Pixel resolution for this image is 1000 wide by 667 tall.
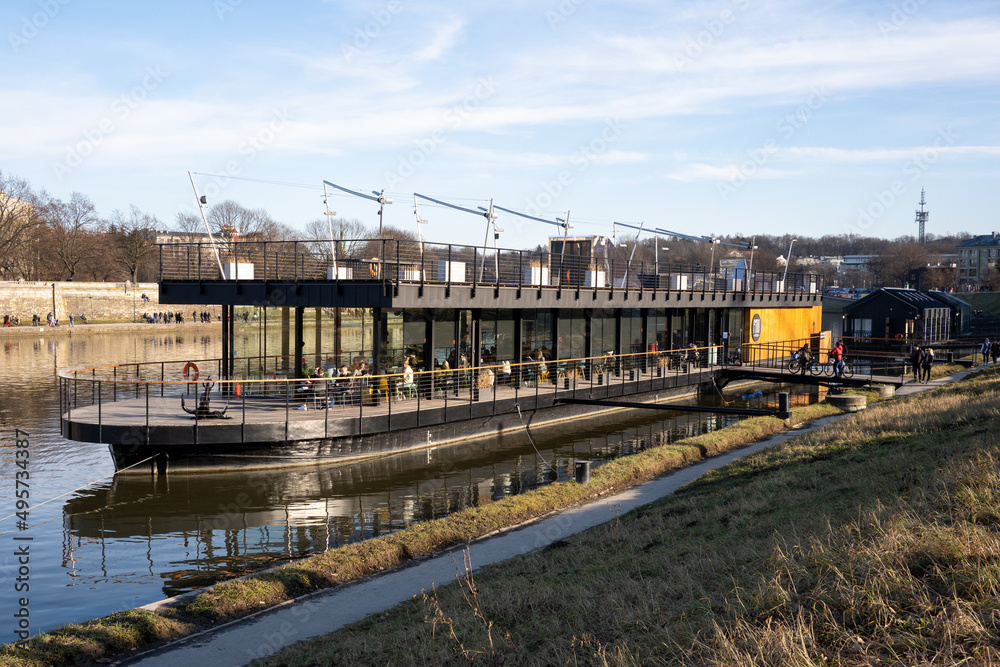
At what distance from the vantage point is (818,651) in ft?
18.2

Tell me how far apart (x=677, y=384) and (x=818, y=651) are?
27.6 m

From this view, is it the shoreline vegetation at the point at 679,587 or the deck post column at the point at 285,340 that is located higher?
the deck post column at the point at 285,340

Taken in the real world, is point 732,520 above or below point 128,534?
above

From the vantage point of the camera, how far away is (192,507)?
1648 cm

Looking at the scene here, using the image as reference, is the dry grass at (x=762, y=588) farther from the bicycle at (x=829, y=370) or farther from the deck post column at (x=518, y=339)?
the bicycle at (x=829, y=370)

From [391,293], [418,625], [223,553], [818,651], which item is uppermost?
[391,293]

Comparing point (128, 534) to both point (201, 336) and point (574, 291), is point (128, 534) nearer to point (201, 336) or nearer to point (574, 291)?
point (574, 291)

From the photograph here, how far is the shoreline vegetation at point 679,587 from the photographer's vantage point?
597 centimetres

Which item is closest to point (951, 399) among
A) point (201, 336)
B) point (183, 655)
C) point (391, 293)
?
point (391, 293)

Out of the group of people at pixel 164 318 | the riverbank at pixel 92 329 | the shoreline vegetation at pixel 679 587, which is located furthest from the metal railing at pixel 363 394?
the group of people at pixel 164 318

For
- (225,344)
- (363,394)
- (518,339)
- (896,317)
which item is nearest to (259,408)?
(363,394)

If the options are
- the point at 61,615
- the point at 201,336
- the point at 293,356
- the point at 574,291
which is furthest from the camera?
the point at 201,336

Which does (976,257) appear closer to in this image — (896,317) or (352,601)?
(896,317)

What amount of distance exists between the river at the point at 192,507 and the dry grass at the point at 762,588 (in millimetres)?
5056
